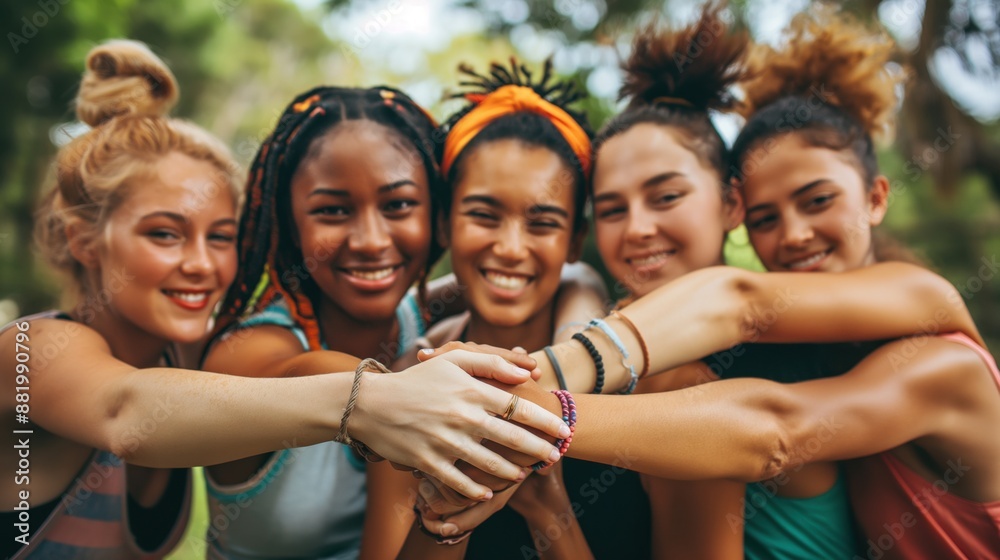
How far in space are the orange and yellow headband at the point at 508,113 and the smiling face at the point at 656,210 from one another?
0.18m

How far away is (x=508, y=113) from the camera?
2.93m

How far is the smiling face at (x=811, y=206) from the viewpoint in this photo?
264cm

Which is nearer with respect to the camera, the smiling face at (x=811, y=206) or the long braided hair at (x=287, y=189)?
the smiling face at (x=811, y=206)

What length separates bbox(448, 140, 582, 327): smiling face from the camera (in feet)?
8.93

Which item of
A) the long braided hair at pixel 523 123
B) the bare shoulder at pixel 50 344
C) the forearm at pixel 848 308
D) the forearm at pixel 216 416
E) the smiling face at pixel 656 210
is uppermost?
the long braided hair at pixel 523 123

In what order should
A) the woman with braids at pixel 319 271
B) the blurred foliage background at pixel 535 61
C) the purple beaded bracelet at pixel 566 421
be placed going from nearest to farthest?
the purple beaded bracelet at pixel 566 421
the woman with braids at pixel 319 271
the blurred foliage background at pixel 535 61

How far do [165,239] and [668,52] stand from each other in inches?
85.4

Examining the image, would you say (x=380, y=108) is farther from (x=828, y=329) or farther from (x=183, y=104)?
(x=183, y=104)

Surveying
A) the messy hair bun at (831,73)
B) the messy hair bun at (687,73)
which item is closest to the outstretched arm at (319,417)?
the messy hair bun at (687,73)

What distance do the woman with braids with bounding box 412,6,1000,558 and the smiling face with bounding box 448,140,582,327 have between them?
1.15 ft

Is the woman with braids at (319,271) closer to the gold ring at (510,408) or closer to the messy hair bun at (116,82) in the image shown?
the messy hair bun at (116,82)

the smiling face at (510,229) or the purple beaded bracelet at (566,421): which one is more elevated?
the smiling face at (510,229)

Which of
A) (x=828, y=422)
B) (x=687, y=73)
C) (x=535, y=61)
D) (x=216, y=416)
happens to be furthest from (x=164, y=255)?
(x=535, y=61)

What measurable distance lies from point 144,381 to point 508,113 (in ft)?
5.58
